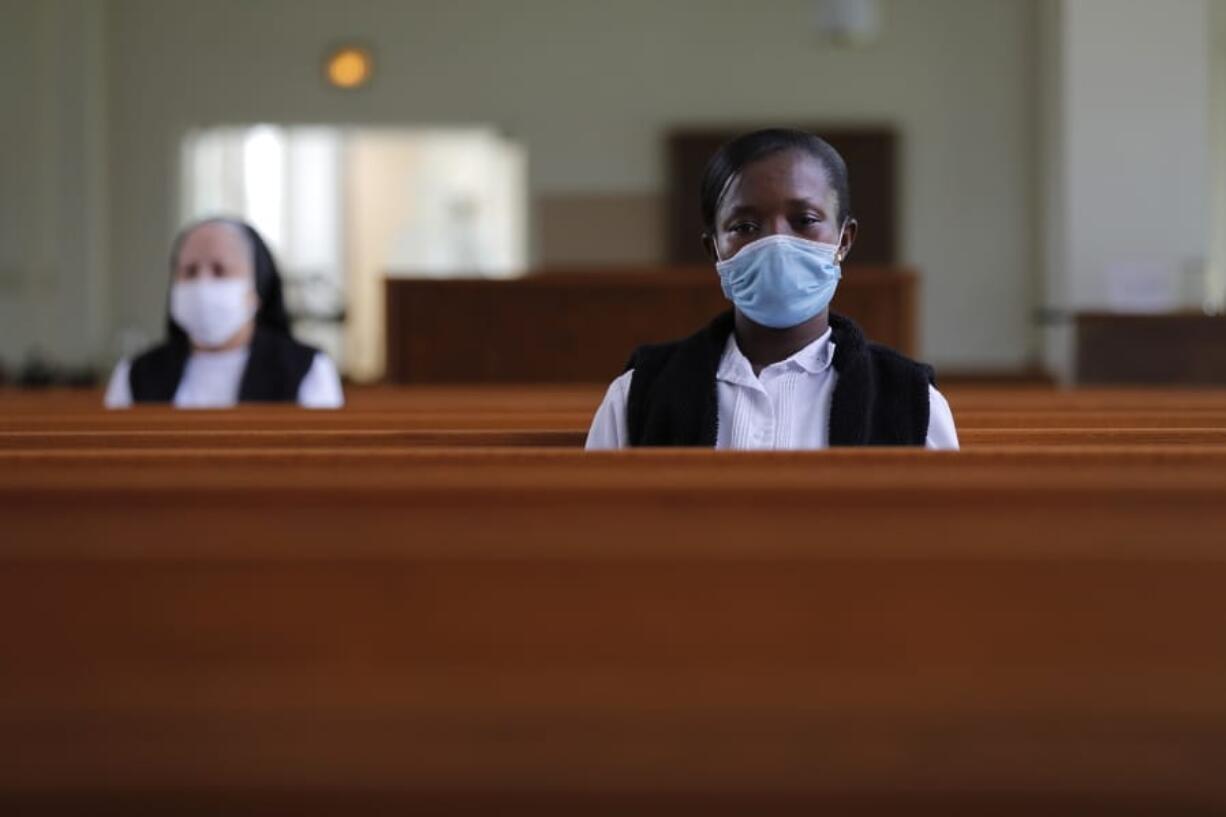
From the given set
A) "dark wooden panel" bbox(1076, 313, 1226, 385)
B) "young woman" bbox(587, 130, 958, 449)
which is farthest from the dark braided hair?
"dark wooden panel" bbox(1076, 313, 1226, 385)

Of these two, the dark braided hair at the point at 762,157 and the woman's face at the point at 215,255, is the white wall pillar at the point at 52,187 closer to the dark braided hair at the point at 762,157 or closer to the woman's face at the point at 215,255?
the woman's face at the point at 215,255

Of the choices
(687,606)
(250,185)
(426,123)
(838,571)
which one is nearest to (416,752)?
(687,606)

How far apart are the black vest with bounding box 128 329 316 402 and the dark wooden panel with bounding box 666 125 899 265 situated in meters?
7.57

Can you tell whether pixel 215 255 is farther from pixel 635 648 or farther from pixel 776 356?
pixel 635 648

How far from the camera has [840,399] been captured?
7.13 ft

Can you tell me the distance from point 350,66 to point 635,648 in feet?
36.3

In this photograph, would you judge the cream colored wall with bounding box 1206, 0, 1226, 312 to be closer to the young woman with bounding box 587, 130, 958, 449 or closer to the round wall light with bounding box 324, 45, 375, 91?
the round wall light with bounding box 324, 45, 375, 91

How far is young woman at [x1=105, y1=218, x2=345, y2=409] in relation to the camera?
4.21 meters

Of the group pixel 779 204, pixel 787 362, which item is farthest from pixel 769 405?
pixel 779 204

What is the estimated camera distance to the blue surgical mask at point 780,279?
225 centimetres

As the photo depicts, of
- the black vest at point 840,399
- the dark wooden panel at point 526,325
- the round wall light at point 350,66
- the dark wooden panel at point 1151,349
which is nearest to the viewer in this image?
the black vest at point 840,399

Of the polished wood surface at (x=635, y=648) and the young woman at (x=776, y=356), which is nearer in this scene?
the polished wood surface at (x=635, y=648)

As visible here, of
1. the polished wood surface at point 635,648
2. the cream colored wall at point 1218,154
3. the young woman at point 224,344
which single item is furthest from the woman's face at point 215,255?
the cream colored wall at point 1218,154

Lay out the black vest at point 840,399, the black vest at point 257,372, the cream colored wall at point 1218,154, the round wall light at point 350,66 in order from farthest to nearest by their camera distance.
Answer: the round wall light at point 350,66, the cream colored wall at point 1218,154, the black vest at point 257,372, the black vest at point 840,399
